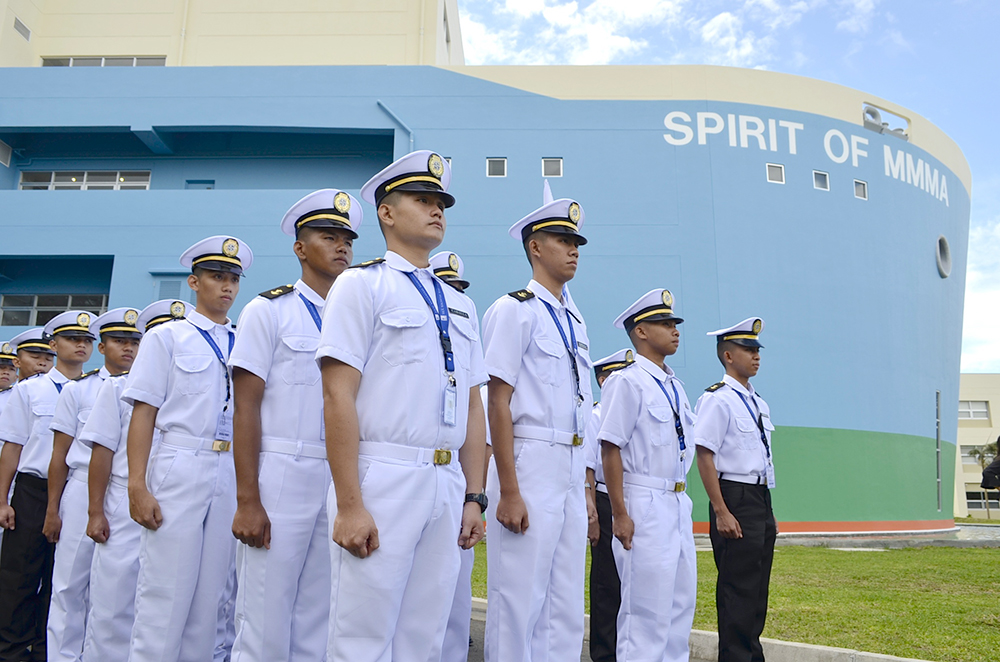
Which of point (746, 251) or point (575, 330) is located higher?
point (746, 251)

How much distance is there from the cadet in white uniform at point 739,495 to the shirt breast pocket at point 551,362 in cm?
160

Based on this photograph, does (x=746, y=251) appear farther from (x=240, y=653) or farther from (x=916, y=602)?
(x=240, y=653)

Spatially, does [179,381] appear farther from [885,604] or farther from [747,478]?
[885,604]

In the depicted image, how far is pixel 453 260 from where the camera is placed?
18.7 feet

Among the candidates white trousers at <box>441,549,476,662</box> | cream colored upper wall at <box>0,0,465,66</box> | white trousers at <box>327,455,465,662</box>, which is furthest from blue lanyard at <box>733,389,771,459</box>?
cream colored upper wall at <box>0,0,465,66</box>

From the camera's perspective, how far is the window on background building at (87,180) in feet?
56.7

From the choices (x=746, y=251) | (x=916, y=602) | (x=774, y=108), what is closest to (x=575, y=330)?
(x=916, y=602)

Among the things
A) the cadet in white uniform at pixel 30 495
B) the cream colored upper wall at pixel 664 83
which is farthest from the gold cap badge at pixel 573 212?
the cream colored upper wall at pixel 664 83

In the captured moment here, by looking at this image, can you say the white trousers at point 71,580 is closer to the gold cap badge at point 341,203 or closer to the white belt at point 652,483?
the gold cap badge at point 341,203

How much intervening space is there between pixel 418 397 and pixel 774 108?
A: 15.7 metres

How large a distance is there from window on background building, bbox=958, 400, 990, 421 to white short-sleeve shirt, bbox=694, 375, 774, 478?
52.0 meters

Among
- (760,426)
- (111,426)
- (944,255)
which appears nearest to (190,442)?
(111,426)

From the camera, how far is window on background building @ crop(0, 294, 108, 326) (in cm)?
1683

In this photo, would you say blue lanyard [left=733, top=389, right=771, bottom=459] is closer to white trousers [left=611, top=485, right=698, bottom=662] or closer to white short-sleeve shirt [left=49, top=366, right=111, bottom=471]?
white trousers [left=611, top=485, right=698, bottom=662]
